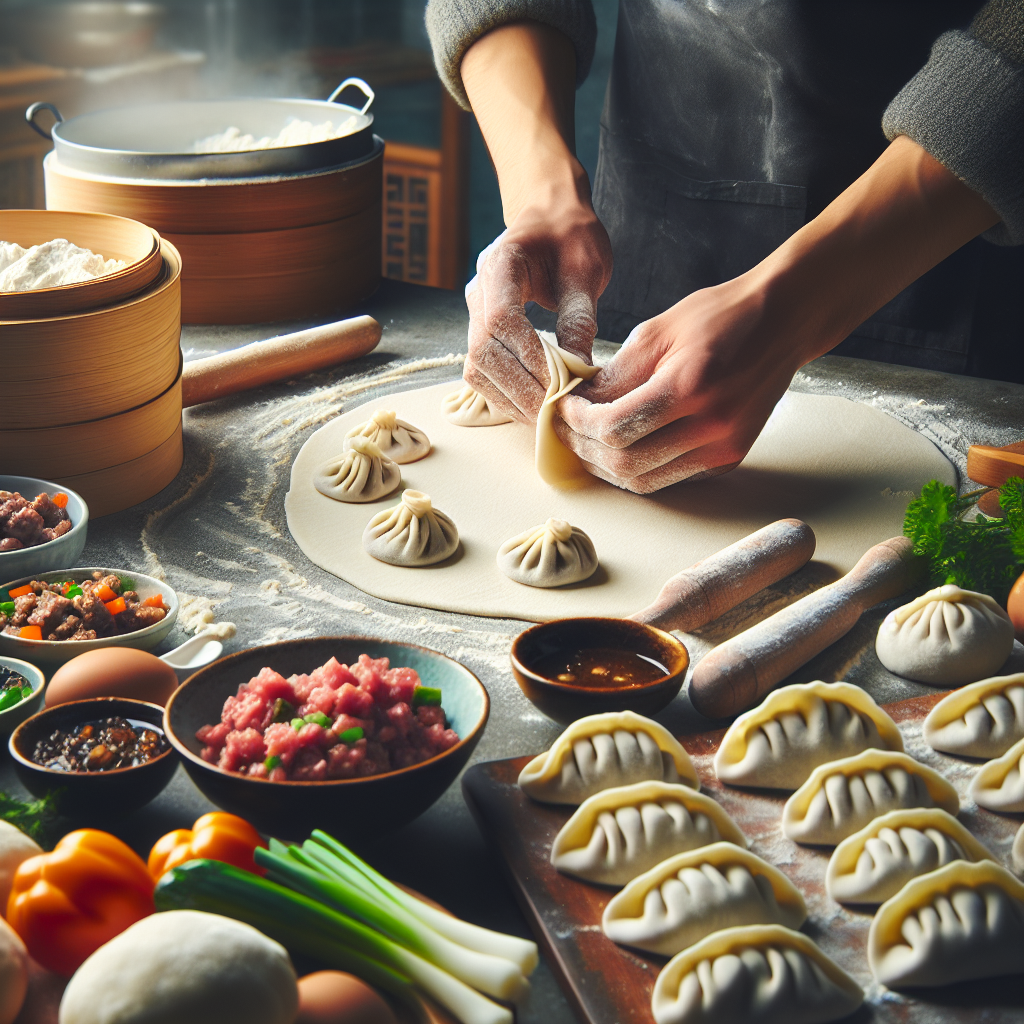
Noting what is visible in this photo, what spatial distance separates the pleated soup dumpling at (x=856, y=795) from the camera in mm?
1313

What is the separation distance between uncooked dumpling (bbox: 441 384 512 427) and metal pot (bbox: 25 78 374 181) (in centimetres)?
91

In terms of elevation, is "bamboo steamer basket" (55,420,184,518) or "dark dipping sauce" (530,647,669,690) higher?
"dark dipping sauce" (530,647,669,690)

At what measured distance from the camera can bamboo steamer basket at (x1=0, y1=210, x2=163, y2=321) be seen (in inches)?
76.4

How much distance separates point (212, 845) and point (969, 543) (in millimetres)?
1362

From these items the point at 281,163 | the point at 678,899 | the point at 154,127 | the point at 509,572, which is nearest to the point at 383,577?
the point at 509,572

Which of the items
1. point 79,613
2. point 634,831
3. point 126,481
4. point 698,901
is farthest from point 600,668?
point 126,481

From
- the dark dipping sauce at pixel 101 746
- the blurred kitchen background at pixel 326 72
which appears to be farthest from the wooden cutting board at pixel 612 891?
the blurred kitchen background at pixel 326 72

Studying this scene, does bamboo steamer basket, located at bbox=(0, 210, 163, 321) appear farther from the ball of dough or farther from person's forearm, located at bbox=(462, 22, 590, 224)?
the ball of dough

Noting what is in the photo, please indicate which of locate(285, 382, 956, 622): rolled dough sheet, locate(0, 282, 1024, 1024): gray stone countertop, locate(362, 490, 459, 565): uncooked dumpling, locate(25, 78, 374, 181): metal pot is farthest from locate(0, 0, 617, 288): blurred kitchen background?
locate(362, 490, 459, 565): uncooked dumpling

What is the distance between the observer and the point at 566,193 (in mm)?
2605

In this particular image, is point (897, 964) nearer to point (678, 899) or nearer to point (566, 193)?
point (678, 899)

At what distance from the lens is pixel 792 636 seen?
64.7 inches

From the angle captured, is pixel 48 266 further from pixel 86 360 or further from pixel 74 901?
pixel 74 901

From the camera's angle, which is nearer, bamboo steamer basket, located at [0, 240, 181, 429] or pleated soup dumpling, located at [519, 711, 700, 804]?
pleated soup dumpling, located at [519, 711, 700, 804]
